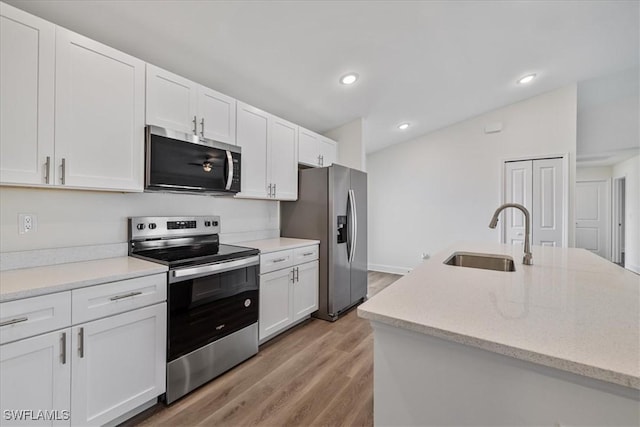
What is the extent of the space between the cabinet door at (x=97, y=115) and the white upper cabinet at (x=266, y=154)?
0.86 metres

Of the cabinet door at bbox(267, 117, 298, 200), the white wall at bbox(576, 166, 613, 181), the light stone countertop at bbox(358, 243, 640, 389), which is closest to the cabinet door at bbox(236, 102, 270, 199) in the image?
the cabinet door at bbox(267, 117, 298, 200)

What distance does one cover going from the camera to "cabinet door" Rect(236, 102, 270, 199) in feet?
8.50

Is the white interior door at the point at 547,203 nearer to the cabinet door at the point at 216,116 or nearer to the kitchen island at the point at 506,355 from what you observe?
the kitchen island at the point at 506,355

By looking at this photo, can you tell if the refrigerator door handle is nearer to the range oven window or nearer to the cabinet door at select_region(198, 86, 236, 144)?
the range oven window

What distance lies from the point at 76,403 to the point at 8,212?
114cm

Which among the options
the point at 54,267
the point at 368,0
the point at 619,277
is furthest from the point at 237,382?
the point at 368,0

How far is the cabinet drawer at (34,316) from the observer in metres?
1.18

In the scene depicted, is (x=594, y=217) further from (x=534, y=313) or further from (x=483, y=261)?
(x=534, y=313)

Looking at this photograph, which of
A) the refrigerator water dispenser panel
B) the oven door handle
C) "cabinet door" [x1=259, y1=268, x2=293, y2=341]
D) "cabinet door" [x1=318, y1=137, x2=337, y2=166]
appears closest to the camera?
the oven door handle

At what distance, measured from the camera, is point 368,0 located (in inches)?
78.6

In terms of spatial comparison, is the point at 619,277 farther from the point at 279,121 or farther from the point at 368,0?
the point at 279,121

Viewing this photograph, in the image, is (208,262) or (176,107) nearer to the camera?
(208,262)

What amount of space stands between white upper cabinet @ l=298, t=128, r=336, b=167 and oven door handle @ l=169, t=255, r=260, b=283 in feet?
4.99

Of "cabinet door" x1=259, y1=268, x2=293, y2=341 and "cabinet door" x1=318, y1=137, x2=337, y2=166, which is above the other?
"cabinet door" x1=318, y1=137, x2=337, y2=166
